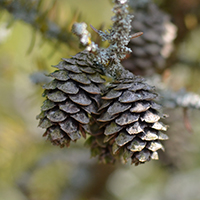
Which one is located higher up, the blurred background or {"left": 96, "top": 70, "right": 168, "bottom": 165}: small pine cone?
the blurred background

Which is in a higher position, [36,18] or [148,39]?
[148,39]

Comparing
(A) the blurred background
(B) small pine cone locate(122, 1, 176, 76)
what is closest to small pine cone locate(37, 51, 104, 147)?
(A) the blurred background

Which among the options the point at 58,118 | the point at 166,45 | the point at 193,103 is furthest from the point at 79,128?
the point at 166,45

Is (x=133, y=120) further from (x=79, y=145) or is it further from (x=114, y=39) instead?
(x=79, y=145)

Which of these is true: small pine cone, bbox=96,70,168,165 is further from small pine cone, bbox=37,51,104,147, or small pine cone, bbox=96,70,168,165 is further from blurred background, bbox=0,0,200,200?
blurred background, bbox=0,0,200,200

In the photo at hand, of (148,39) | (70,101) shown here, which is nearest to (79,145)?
(148,39)
